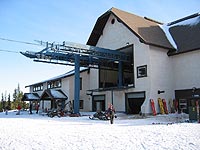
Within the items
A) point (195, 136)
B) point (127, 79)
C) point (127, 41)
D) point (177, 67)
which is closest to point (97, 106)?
point (127, 79)

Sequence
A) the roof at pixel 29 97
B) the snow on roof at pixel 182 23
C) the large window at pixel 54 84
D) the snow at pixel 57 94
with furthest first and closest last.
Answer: the roof at pixel 29 97 < the large window at pixel 54 84 < the snow at pixel 57 94 < the snow on roof at pixel 182 23

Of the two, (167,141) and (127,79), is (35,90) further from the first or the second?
(167,141)

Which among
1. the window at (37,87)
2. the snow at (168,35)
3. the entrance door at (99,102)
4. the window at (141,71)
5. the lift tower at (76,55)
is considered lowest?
the entrance door at (99,102)

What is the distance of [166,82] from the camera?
27.6 metres

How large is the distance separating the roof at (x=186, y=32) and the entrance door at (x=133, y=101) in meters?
6.47

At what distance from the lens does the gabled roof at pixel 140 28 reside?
89.5 feet

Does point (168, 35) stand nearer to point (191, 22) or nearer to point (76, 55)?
point (191, 22)

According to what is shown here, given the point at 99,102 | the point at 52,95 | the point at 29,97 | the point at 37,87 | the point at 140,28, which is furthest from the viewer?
the point at 37,87

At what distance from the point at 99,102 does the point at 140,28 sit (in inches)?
455

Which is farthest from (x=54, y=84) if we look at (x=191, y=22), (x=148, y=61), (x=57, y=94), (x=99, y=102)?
(x=191, y=22)

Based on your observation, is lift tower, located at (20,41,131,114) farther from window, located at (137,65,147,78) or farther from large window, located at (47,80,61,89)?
large window, located at (47,80,61,89)

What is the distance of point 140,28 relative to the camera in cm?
2902

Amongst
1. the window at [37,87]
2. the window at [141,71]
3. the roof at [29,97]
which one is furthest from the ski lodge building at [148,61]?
the window at [37,87]

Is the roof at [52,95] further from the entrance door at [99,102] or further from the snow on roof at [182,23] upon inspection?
the snow on roof at [182,23]
